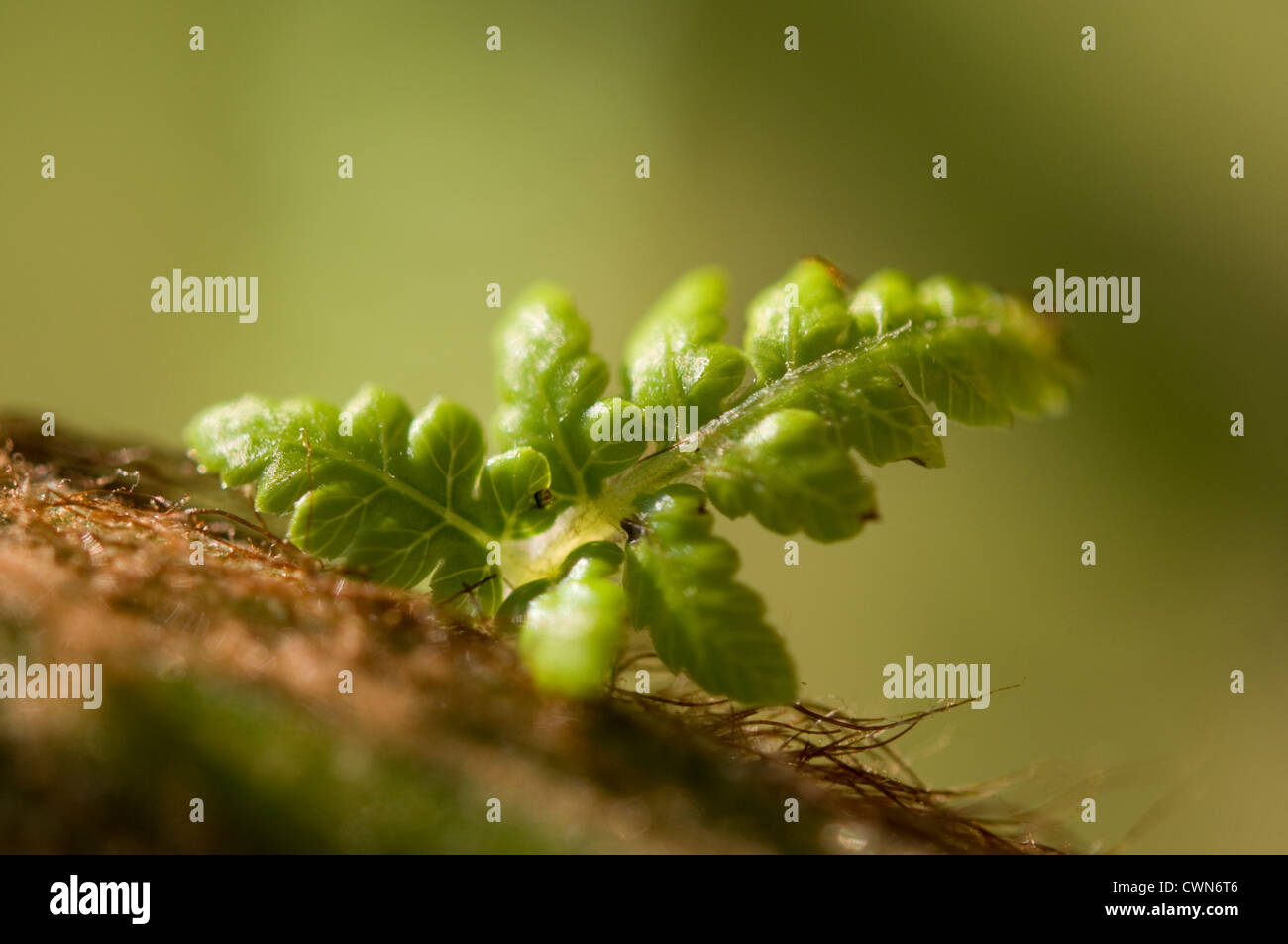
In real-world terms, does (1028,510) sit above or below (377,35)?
below

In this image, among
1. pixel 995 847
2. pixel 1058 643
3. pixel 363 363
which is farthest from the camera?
pixel 363 363

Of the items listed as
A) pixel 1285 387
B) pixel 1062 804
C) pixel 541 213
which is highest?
pixel 541 213

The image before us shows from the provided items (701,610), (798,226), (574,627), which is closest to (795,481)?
(701,610)

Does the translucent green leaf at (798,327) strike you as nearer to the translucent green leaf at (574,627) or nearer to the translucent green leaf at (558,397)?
the translucent green leaf at (558,397)

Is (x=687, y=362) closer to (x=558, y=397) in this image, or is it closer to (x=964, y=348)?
(x=558, y=397)
